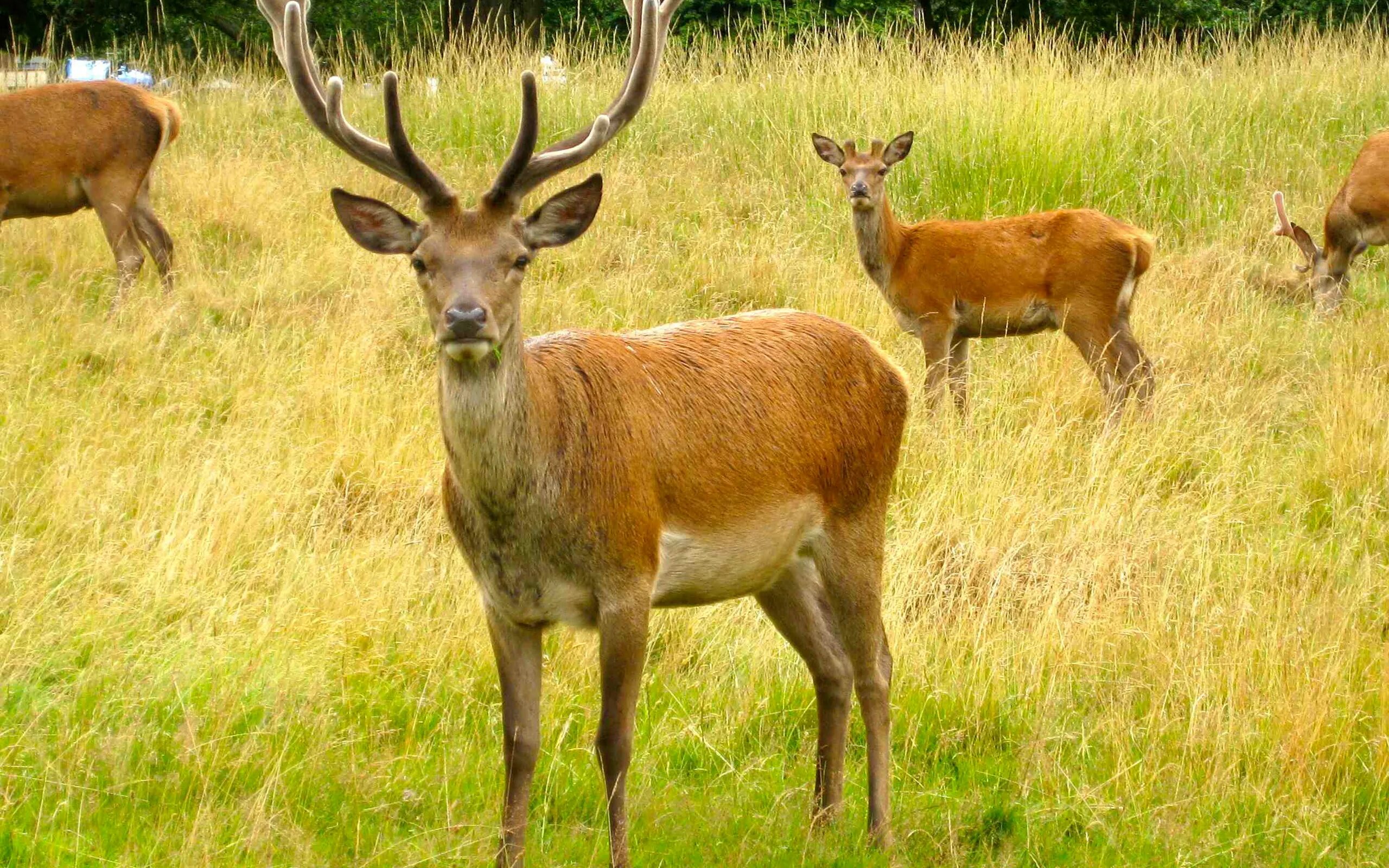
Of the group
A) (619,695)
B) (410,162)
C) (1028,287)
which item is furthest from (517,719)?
(1028,287)

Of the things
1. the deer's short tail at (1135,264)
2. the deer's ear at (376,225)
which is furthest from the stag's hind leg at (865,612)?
the deer's short tail at (1135,264)

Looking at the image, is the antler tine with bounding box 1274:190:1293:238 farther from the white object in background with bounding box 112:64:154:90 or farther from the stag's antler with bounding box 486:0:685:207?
the white object in background with bounding box 112:64:154:90

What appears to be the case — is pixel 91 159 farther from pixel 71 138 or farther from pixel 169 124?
pixel 169 124

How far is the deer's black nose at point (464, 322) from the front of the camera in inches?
141

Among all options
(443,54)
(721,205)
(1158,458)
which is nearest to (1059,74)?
(721,205)

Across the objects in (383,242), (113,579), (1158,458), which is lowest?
(1158,458)

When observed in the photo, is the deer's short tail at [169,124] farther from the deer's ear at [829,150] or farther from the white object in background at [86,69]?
the white object in background at [86,69]

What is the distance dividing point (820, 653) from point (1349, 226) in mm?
7783

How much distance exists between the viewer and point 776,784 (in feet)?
15.1

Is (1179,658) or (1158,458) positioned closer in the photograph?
(1179,658)

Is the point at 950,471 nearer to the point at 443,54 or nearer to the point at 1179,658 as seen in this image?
the point at 1179,658

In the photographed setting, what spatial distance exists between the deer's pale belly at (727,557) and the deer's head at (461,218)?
26.9 inches

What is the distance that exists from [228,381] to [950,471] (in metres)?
3.34

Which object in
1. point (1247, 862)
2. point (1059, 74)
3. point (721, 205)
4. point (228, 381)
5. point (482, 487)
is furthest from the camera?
point (1059, 74)
